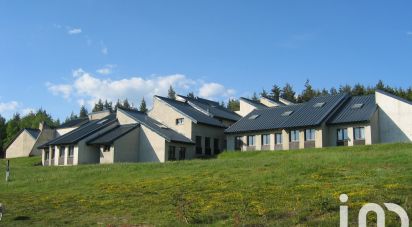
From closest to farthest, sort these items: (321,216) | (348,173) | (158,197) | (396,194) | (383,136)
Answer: (321,216), (396,194), (158,197), (348,173), (383,136)

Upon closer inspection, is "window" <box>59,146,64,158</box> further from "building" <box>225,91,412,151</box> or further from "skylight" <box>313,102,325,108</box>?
"skylight" <box>313,102,325,108</box>

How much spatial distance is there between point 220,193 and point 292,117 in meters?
33.2

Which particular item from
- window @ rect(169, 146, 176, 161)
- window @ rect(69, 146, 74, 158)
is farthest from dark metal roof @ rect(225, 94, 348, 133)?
window @ rect(69, 146, 74, 158)

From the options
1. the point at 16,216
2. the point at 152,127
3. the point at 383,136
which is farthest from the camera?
the point at 152,127

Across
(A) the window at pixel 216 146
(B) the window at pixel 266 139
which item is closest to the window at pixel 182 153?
(A) the window at pixel 216 146

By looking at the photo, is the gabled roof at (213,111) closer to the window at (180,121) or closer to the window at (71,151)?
the window at (180,121)

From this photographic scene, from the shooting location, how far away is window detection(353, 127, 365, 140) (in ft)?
162

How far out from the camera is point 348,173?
1004 inches

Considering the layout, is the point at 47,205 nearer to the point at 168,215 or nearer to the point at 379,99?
the point at 168,215

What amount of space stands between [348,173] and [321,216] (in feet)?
32.1

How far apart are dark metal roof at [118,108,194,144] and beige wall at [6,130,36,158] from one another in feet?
90.8

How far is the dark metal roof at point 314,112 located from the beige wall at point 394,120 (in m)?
5.12

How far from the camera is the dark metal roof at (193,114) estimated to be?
5781 centimetres

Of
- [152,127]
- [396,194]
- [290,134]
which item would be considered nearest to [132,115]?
[152,127]
